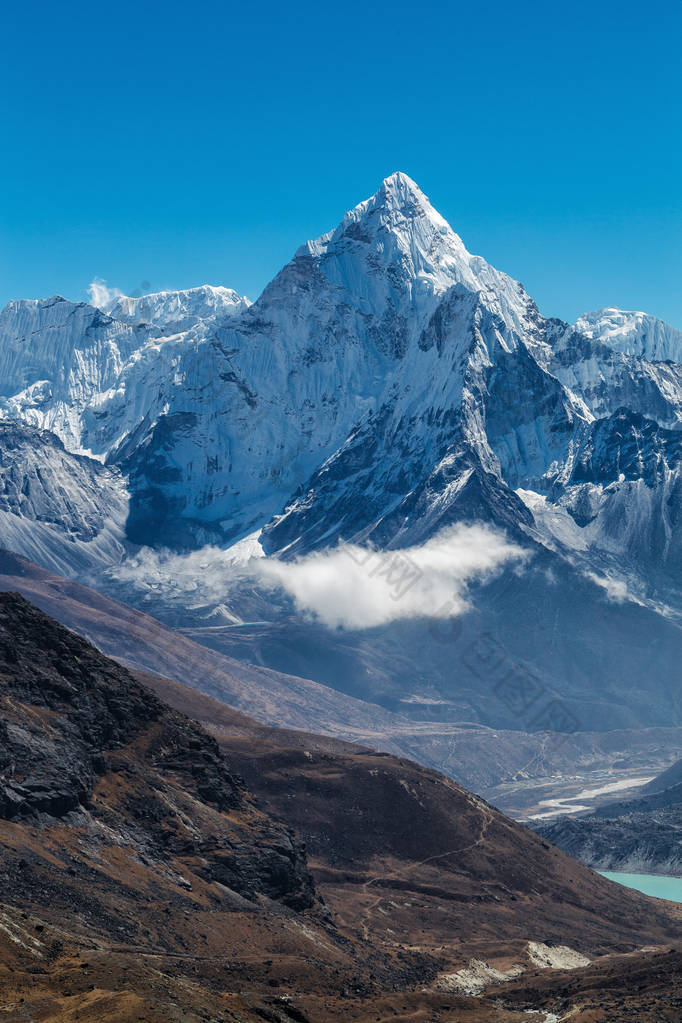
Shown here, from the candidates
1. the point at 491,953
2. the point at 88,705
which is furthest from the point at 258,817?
the point at 491,953

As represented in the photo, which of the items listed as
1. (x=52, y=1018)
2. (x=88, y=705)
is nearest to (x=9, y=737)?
(x=88, y=705)

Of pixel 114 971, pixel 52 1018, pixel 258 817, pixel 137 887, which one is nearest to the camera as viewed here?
pixel 52 1018

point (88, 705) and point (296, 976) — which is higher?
point (88, 705)

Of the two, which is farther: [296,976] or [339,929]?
[339,929]

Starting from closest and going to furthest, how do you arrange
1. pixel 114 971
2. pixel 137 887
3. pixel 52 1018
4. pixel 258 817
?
pixel 52 1018 < pixel 114 971 < pixel 137 887 < pixel 258 817

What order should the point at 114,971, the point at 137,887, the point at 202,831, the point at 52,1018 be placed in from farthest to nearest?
the point at 202,831 → the point at 137,887 → the point at 114,971 → the point at 52,1018

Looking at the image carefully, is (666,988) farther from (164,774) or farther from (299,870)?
(164,774)

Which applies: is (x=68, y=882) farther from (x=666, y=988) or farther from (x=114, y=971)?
(x=666, y=988)

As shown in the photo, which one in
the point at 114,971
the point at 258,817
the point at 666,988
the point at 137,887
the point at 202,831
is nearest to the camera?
the point at 114,971

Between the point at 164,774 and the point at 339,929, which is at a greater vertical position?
the point at 164,774
